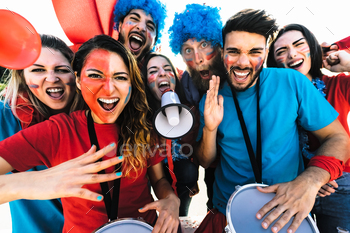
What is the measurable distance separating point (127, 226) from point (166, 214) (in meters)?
0.28

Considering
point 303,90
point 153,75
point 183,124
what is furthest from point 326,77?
point 153,75

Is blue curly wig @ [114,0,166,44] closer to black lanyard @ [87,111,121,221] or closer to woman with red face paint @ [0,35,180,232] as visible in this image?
woman with red face paint @ [0,35,180,232]

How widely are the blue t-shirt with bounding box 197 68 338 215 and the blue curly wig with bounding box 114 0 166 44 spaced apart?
142 centimetres

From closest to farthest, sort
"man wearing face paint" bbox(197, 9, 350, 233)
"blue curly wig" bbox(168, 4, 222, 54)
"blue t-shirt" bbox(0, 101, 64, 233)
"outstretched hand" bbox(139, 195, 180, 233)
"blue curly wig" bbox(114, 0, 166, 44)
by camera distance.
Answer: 1. "outstretched hand" bbox(139, 195, 180, 233)
2. "man wearing face paint" bbox(197, 9, 350, 233)
3. "blue curly wig" bbox(168, 4, 222, 54)
4. "blue t-shirt" bbox(0, 101, 64, 233)
5. "blue curly wig" bbox(114, 0, 166, 44)

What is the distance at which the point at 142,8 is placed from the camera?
2.33 metres

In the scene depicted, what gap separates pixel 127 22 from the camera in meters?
2.29

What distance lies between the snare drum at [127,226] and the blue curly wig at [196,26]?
5.89 feet

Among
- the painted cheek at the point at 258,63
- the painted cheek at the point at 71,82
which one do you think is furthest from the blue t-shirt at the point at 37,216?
the painted cheek at the point at 258,63

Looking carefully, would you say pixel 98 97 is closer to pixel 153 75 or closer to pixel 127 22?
pixel 153 75

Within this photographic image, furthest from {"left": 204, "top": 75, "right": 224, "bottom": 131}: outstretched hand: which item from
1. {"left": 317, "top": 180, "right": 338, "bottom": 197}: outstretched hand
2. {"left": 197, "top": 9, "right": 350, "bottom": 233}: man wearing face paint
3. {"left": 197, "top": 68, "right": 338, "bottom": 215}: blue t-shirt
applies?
{"left": 317, "top": 180, "right": 338, "bottom": 197}: outstretched hand

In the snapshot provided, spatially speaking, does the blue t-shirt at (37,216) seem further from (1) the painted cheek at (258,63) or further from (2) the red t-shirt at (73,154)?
(1) the painted cheek at (258,63)

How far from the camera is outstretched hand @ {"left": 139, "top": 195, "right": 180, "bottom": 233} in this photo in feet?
4.48

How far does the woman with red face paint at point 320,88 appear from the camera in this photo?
1.89m

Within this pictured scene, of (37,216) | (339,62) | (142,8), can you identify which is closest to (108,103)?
(142,8)
